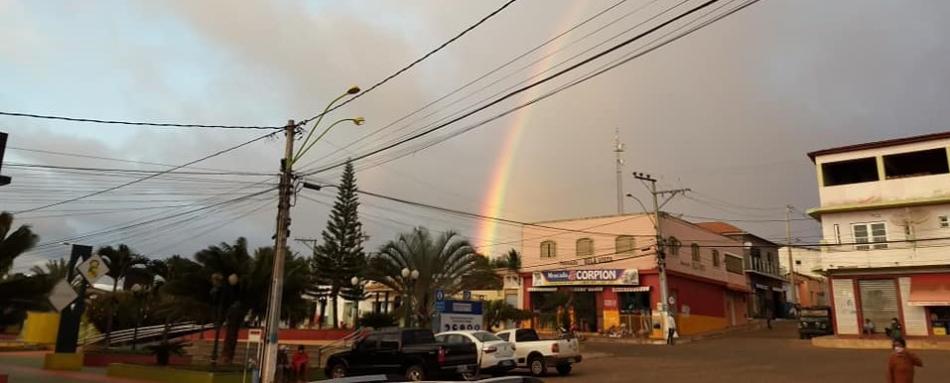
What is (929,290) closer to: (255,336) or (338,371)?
(338,371)

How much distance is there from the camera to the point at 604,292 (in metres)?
44.1

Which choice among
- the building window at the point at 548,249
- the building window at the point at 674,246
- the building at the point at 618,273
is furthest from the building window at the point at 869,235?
the building window at the point at 548,249

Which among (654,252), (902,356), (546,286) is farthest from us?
(546,286)

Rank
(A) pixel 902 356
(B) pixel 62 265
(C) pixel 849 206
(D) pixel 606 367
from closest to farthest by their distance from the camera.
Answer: (A) pixel 902 356
(D) pixel 606 367
(C) pixel 849 206
(B) pixel 62 265

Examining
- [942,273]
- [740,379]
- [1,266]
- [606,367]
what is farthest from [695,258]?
[1,266]

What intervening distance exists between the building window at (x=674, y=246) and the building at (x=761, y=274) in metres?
17.0

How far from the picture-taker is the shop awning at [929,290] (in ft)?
103

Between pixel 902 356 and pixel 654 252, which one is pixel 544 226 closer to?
pixel 654 252

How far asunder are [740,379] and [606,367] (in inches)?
242

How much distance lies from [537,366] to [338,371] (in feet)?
20.5

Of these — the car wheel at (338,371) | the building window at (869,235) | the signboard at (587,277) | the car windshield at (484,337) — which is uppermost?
the building window at (869,235)

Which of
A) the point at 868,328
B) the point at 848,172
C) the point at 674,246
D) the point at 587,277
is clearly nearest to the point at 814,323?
the point at 868,328

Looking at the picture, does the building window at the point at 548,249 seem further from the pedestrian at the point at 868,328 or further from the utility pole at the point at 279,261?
the utility pole at the point at 279,261

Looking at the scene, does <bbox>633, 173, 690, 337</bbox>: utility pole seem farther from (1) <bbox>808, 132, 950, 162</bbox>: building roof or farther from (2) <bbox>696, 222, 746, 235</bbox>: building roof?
(2) <bbox>696, 222, 746, 235</bbox>: building roof
